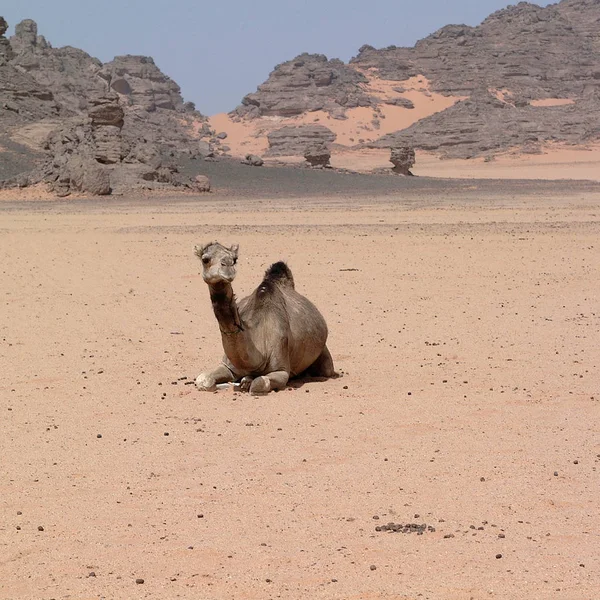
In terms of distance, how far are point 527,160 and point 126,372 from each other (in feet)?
249

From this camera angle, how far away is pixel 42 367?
10539 millimetres

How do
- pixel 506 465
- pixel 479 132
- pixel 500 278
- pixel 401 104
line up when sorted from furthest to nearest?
pixel 401 104 → pixel 479 132 → pixel 500 278 → pixel 506 465

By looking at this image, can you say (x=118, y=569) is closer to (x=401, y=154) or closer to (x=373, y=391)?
(x=373, y=391)

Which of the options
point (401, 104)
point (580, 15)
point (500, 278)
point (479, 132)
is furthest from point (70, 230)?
point (580, 15)

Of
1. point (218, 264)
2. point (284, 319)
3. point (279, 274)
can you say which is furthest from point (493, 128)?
point (218, 264)

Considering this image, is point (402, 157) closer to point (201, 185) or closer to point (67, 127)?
point (201, 185)

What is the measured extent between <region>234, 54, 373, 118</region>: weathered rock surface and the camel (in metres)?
110

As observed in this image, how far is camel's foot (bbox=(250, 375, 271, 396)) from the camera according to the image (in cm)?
916

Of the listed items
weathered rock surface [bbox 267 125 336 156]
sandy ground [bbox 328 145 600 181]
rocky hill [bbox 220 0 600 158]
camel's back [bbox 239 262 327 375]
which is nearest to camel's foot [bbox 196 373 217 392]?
camel's back [bbox 239 262 327 375]

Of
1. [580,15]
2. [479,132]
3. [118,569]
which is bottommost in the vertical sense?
[118,569]

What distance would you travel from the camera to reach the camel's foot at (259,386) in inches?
360

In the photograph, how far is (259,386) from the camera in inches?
361

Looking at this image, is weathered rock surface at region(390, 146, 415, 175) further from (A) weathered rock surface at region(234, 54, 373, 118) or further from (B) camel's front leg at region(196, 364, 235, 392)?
(A) weathered rock surface at region(234, 54, 373, 118)

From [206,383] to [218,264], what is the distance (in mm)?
1382
